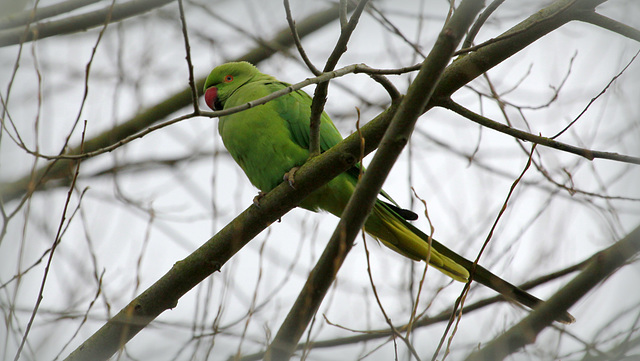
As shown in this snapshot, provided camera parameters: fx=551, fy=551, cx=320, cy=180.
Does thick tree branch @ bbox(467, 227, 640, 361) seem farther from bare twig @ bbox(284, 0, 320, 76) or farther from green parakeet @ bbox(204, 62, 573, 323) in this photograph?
bare twig @ bbox(284, 0, 320, 76)

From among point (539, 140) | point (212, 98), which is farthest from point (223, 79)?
point (539, 140)

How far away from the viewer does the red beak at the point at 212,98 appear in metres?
4.77

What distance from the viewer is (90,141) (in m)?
5.55

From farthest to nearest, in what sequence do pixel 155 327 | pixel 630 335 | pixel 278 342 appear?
pixel 155 327, pixel 630 335, pixel 278 342

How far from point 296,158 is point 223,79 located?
1.45m

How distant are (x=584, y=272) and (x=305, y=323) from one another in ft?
5.61

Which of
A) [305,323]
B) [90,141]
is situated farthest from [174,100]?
[305,323]

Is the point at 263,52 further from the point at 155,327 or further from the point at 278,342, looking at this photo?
the point at 278,342

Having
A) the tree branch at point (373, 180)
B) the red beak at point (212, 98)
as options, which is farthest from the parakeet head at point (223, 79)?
the tree branch at point (373, 180)

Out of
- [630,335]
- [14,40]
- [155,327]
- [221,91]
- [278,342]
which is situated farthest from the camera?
[221,91]

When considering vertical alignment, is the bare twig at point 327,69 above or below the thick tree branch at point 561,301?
above

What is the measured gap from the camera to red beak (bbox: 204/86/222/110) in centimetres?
477

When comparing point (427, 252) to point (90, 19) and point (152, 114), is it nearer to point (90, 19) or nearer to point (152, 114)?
point (90, 19)

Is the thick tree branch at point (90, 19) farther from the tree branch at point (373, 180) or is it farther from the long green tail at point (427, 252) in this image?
the tree branch at point (373, 180)
